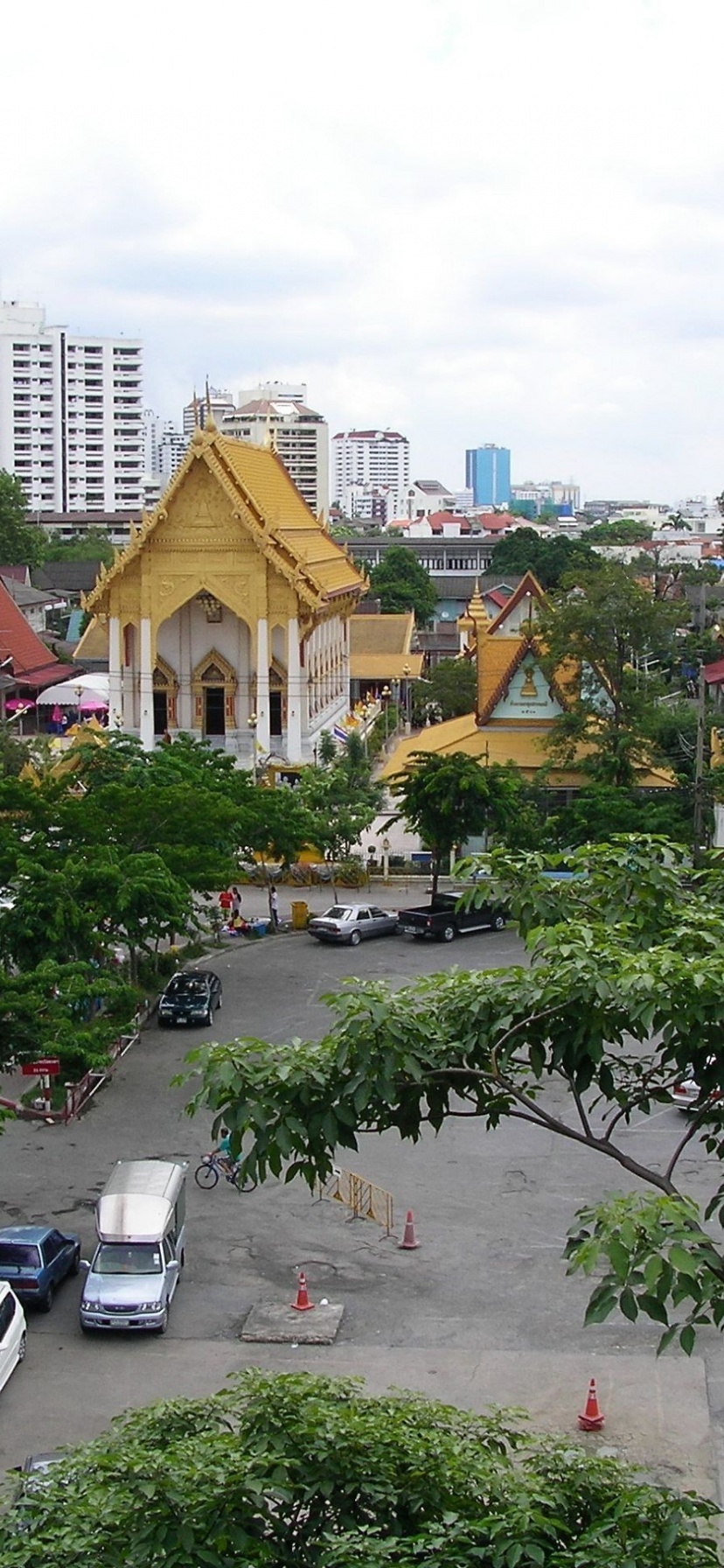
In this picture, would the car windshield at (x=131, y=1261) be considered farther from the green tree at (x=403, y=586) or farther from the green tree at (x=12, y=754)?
the green tree at (x=403, y=586)

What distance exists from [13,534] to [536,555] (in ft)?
114

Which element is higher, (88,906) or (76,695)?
(76,695)

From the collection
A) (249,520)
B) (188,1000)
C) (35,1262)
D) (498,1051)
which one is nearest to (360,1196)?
(35,1262)

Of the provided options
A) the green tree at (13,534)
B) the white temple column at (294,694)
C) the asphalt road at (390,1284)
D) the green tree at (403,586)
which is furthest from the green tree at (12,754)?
the green tree at (13,534)

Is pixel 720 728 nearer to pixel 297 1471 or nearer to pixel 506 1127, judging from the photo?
pixel 506 1127

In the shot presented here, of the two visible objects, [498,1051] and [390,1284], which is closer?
[498,1051]

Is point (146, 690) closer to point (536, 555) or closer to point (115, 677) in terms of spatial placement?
point (115, 677)

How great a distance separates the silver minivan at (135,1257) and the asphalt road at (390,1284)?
0.28 meters

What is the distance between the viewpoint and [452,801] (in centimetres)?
3591


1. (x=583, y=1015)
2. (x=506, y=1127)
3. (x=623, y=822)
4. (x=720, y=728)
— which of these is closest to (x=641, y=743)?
(x=623, y=822)

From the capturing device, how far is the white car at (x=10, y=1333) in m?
16.3

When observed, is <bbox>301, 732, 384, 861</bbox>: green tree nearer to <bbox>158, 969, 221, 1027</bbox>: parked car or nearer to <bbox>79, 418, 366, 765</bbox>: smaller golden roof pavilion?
<bbox>79, 418, 366, 765</bbox>: smaller golden roof pavilion

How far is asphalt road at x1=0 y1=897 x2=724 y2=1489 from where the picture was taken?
16062 millimetres

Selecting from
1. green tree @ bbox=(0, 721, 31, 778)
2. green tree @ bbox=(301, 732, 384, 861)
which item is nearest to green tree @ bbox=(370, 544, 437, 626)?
green tree @ bbox=(0, 721, 31, 778)
